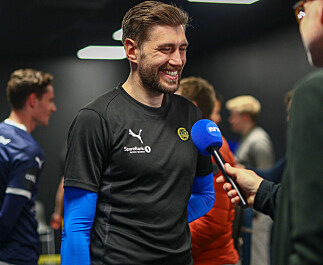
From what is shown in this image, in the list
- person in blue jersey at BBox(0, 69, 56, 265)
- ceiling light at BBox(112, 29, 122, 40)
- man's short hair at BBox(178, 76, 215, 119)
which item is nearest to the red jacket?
man's short hair at BBox(178, 76, 215, 119)

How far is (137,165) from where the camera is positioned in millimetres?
1642

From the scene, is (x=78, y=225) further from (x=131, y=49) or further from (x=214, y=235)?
(x=214, y=235)

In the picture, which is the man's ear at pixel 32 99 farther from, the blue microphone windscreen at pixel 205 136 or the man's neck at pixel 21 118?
the blue microphone windscreen at pixel 205 136

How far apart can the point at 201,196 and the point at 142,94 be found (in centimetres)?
51

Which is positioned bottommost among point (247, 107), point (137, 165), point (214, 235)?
point (214, 235)

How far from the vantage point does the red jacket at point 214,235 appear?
2230 millimetres

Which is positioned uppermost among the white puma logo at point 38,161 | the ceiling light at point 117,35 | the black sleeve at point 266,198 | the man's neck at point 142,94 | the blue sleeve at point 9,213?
the ceiling light at point 117,35

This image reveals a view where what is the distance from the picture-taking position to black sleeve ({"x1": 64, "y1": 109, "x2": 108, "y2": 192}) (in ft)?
5.25

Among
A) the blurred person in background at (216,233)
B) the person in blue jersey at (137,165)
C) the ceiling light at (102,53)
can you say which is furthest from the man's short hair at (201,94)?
the ceiling light at (102,53)

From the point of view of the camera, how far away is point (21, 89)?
9.87ft

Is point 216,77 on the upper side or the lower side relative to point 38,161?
upper

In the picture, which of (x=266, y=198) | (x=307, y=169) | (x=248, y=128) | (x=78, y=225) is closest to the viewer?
(x=307, y=169)

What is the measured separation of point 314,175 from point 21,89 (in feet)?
7.98

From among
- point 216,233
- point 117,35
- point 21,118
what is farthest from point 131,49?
point 117,35
